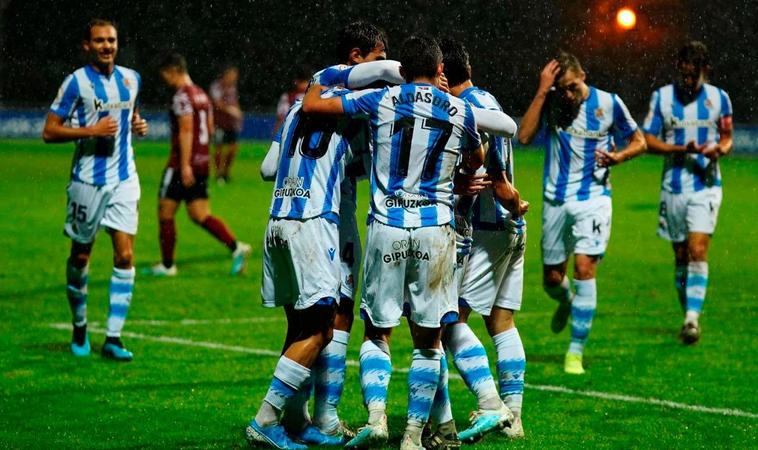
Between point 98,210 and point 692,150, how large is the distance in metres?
4.29

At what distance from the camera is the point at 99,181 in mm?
7914

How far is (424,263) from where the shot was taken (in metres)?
5.14

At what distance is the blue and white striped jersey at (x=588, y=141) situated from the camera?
7.98 metres

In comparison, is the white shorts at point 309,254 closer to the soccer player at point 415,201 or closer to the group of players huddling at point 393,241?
the group of players huddling at point 393,241

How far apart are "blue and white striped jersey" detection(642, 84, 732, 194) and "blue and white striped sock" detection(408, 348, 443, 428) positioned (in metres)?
4.47

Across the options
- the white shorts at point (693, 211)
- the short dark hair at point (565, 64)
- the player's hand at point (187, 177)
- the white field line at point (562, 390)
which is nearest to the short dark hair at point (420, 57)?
the short dark hair at point (565, 64)

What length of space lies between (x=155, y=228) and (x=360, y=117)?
440 inches

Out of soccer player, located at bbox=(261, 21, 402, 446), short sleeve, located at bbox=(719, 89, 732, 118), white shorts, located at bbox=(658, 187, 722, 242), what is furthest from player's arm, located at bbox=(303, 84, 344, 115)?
short sleeve, located at bbox=(719, 89, 732, 118)

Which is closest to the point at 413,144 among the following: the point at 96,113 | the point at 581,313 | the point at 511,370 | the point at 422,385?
the point at 422,385

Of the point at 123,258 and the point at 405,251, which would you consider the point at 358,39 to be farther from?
the point at 123,258

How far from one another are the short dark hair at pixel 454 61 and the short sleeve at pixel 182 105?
6398mm

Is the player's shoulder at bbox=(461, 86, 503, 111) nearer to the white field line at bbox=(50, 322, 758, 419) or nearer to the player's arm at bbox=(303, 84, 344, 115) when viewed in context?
the player's arm at bbox=(303, 84, 344, 115)

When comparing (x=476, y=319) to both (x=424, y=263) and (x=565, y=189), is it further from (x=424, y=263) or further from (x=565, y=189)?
(x=424, y=263)

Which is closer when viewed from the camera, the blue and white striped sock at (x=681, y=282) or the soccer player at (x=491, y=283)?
the soccer player at (x=491, y=283)
